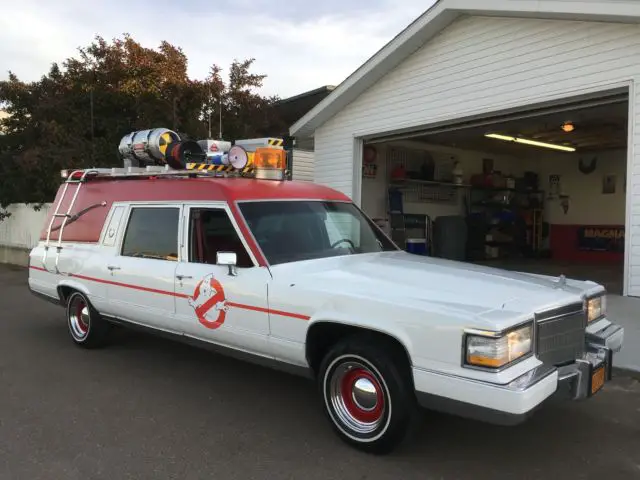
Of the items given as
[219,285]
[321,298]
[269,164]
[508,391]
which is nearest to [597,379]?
[508,391]

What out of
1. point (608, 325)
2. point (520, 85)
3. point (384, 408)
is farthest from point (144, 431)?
point (520, 85)

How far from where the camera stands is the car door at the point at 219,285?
4.14 meters

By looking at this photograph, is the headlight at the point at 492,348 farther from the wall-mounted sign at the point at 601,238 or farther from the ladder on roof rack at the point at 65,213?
the wall-mounted sign at the point at 601,238

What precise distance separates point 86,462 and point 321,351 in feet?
5.46

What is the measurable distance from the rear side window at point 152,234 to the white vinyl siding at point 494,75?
588 cm

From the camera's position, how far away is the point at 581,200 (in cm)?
1675

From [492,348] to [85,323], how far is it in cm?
485

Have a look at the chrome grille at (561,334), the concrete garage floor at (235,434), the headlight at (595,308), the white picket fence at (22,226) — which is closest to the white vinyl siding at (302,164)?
the white picket fence at (22,226)

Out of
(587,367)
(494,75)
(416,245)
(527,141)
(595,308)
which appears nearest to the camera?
(587,367)

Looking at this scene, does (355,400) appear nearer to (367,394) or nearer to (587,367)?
(367,394)

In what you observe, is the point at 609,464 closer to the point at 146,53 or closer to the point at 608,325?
the point at 608,325

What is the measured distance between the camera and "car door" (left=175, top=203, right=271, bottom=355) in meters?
4.14

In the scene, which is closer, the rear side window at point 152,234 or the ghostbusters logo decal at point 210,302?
the ghostbusters logo decal at point 210,302

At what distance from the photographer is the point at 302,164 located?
14117mm
